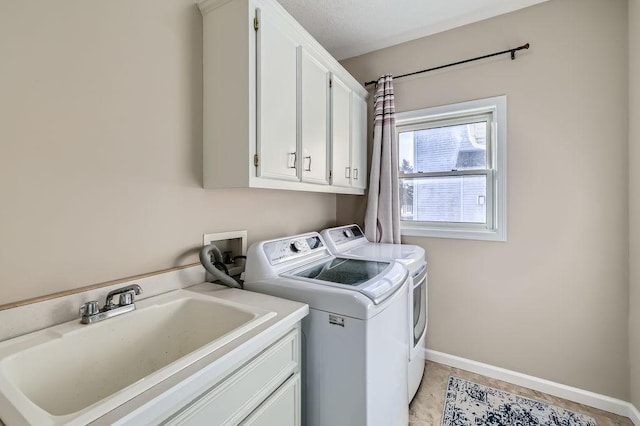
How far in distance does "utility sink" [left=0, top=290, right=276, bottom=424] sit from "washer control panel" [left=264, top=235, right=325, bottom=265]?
1.23 feet

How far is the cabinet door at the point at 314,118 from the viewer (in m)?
1.57

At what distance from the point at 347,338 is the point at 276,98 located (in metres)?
1.14

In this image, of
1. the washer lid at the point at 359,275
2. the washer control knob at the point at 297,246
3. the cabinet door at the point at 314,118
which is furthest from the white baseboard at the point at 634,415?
the cabinet door at the point at 314,118

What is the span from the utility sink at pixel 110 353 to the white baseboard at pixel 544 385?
1.86 metres

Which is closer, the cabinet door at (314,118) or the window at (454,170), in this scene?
the cabinet door at (314,118)

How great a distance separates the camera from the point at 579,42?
5.66ft

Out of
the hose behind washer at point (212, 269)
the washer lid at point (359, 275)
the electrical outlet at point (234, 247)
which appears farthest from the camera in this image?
the electrical outlet at point (234, 247)

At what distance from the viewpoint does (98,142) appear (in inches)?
41.1

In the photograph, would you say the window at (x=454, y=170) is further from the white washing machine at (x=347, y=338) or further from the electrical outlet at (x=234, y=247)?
the electrical outlet at (x=234, y=247)

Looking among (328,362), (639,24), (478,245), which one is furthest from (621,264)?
(328,362)

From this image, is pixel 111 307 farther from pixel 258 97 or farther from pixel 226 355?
pixel 258 97

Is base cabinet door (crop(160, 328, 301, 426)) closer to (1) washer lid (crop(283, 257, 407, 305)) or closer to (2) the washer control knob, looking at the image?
(1) washer lid (crop(283, 257, 407, 305))

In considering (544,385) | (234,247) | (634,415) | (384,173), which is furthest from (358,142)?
(634,415)

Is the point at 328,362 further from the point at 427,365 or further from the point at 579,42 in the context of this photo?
the point at 579,42
